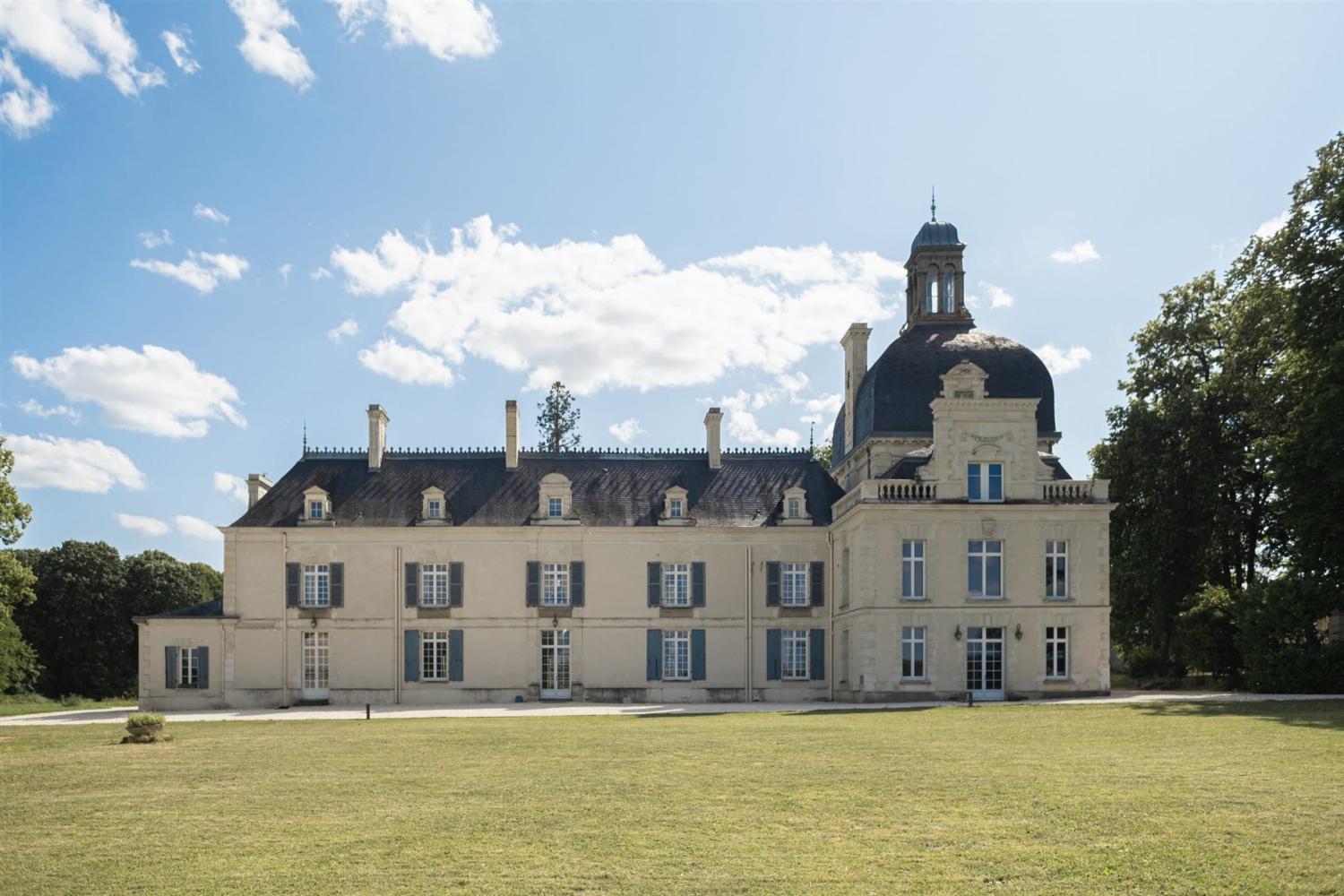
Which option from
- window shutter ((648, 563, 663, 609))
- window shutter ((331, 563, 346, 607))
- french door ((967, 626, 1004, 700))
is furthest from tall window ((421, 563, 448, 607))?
french door ((967, 626, 1004, 700))

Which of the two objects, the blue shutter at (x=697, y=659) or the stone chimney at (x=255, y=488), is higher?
the stone chimney at (x=255, y=488)

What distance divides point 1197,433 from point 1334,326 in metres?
8.10

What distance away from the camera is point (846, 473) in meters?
42.7

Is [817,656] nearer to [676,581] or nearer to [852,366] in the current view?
[676,581]

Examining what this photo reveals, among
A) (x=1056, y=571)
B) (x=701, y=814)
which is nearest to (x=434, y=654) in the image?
(x=1056, y=571)

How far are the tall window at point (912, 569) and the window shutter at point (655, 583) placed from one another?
7878mm

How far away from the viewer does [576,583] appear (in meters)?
38.1

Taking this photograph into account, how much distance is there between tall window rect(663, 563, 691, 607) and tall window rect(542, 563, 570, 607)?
2.94 m

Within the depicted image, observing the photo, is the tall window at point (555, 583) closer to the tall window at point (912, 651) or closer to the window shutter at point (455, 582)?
the window shutter at point (455, 582)

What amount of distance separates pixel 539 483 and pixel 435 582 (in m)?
4.42

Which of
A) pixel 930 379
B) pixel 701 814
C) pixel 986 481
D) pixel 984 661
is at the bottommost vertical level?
pixel 984 661

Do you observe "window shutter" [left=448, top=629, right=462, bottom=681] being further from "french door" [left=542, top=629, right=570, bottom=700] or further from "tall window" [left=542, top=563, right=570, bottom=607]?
"tall window" [left=542, top=563, right=570, bottom=607]

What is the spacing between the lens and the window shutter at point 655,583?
38125 millimetres

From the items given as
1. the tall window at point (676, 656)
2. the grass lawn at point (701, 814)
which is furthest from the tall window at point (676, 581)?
the grass lawn at point (701, 814)
